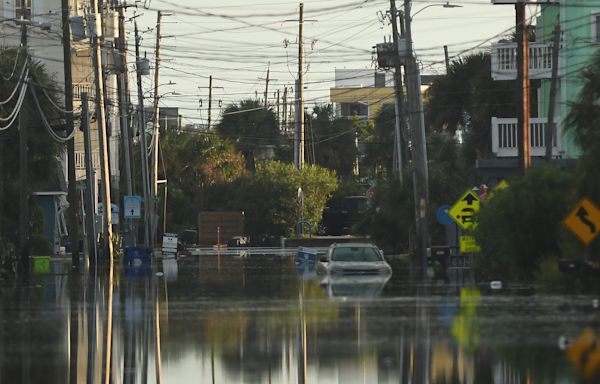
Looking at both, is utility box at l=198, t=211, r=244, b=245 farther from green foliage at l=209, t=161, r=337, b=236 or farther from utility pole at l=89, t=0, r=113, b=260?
utility pole at l=89, t=0, r=113, b=260

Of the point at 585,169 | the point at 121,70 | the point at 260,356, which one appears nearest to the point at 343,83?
the point at 121,70

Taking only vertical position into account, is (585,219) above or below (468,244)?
above

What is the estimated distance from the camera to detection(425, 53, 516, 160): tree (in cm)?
6944

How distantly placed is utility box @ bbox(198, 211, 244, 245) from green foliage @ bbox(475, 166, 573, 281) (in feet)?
177

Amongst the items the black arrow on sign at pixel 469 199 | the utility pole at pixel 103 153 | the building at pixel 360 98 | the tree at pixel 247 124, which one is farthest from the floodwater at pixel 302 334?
the building at pixel 360 98

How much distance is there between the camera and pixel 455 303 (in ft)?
101

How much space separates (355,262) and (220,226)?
51.3 metres

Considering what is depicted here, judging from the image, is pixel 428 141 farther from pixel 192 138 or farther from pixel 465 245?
pixel 465 245

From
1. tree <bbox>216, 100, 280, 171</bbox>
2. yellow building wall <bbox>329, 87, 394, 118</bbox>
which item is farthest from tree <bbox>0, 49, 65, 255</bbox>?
yellow building wall <bbox>329, 87, 394, 118</bbox>

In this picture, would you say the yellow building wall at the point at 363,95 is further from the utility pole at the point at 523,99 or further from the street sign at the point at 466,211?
the utility pole at the point at 523,99

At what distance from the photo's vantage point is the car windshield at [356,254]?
149ft

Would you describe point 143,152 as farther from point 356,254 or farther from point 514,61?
point 356,254

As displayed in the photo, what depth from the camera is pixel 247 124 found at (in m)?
122

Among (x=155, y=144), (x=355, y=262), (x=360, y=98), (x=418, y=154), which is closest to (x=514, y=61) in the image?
(x=418, y=154)
